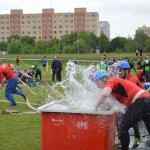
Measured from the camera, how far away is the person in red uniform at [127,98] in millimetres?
8391

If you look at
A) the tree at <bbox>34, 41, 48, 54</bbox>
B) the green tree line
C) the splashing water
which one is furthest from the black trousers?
the tree at <bbox>34, 41, 48, 54</bbox>

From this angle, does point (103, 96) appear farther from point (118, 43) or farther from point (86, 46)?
point (118, 43)

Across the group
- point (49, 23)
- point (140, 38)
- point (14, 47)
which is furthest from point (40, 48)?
point (49, 23)

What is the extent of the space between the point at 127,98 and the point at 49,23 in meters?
159

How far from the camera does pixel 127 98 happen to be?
853 centimetres

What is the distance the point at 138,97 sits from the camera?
8453 mm

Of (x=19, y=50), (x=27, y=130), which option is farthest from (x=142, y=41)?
(x=27, y=130)

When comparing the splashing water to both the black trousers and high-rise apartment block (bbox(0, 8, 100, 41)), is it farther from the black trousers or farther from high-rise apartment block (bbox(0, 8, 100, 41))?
high-rise apartment block (bbox(0, 8, 100, 41))

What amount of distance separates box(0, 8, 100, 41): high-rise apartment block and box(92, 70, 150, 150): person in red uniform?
15847cm

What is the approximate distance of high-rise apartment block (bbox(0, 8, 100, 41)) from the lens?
16788 centimetres

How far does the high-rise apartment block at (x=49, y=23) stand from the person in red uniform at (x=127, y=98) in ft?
520

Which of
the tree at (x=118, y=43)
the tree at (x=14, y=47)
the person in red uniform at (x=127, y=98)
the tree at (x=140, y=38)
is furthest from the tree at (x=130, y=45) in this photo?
the person in red uniform at (x=127, y=98)

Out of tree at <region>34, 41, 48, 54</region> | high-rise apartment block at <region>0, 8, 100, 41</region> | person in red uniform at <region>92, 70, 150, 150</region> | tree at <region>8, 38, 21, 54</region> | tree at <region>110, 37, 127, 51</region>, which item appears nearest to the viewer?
person in red uniform at <region>92, 70, 150, 150</region>

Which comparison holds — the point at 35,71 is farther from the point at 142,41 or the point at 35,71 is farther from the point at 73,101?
the point at 142,41
